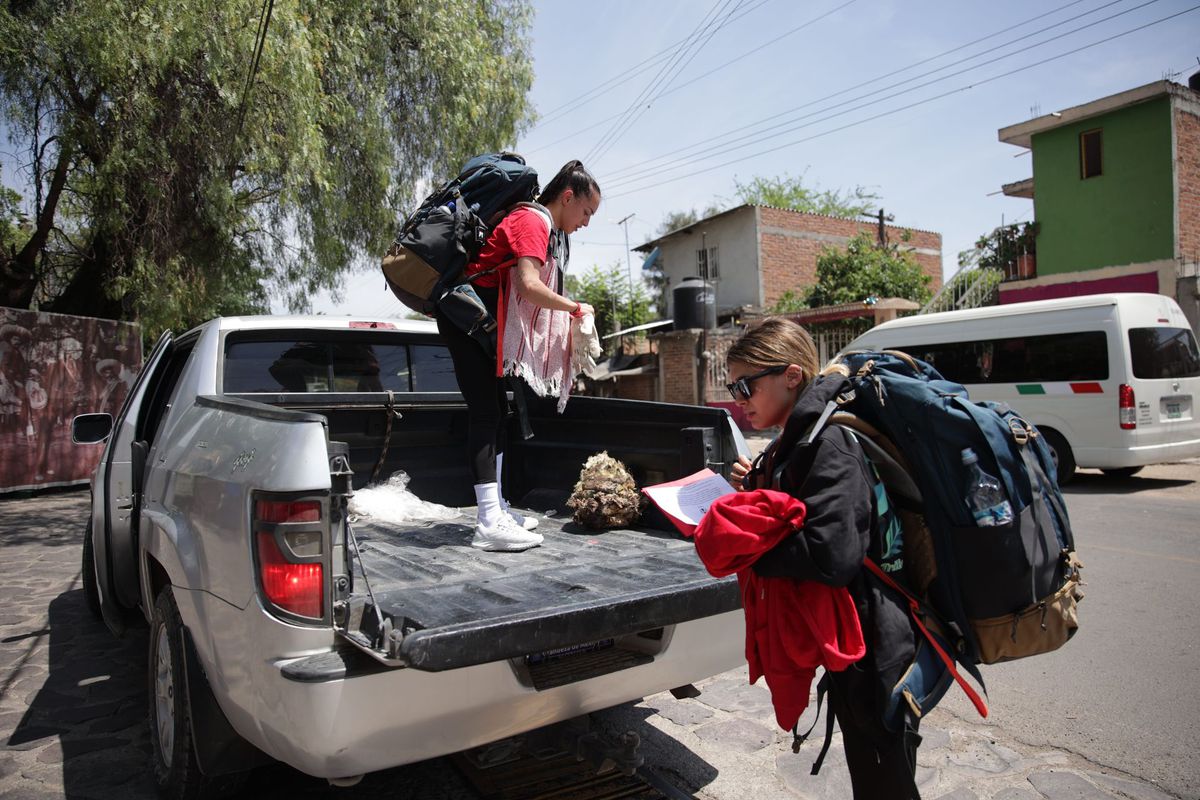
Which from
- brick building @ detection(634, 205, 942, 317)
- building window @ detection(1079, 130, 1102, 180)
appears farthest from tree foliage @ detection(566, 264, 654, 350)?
building window @ detection(1079, 130, 1102, 180)

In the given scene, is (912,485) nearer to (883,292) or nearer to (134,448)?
(134,448)

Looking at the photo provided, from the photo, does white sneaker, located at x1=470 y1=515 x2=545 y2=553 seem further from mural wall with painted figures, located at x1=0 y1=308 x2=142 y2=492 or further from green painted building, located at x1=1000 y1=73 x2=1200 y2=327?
green painted building, located at x1=1000 y1=73 x2=1200 y2=327

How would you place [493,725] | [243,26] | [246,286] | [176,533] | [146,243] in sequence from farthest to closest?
1. [246,286]
2. [146,243]
3. [243,26]
4. [176,533]
5. [493,725]

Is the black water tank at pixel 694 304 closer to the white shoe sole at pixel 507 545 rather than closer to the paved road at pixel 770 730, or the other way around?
the paved road at pixel 770 730

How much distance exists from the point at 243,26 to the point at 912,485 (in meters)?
10.2

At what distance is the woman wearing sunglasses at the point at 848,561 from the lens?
1.70 meters

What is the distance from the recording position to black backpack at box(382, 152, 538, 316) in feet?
11.6

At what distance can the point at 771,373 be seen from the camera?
205 centimetres

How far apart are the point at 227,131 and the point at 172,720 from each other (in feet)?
29.5

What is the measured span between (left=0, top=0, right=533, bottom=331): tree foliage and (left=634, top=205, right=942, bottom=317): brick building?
1383 centimetres

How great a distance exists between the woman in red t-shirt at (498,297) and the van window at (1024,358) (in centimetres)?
799

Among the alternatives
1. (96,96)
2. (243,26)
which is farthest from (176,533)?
(96,96)

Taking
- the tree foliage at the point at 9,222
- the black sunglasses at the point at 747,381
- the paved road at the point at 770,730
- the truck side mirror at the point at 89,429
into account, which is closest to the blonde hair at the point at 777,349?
the black sunglasses at the point at 747,381

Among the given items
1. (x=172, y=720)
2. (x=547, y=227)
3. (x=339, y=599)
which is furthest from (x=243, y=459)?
(x=547, y=227)
